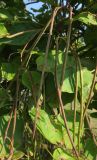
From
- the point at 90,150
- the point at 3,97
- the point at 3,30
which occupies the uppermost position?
the point at 3,30

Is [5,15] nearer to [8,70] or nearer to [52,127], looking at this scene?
[8,70]

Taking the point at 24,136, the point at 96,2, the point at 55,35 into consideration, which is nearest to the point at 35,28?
the point at 55,35

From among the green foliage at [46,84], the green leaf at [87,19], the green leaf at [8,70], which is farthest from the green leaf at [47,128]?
the green leaf at [87,19]

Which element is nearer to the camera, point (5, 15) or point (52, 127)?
point (52, 127)

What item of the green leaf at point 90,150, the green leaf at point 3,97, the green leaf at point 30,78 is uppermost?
the green leaf at point 30,78

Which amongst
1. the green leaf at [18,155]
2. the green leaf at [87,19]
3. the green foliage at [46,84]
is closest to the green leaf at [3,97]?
the green foliage at [46,84]

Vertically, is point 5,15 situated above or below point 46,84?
above

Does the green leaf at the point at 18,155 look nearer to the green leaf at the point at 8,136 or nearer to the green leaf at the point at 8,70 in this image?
the green leaf at the point at 8,136

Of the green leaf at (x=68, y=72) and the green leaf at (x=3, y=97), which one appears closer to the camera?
the green leaf at (x=68, y=72)

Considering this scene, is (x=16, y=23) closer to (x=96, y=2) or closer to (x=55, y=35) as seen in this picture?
(x=55, y=35)

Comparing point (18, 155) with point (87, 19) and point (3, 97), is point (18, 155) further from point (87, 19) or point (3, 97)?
point (87, 19)

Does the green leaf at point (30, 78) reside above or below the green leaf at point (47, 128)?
above

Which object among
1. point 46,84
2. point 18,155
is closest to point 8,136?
point 18,155
